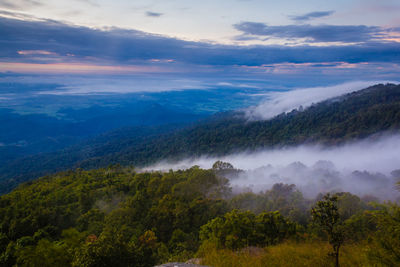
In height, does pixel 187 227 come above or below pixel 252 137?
above

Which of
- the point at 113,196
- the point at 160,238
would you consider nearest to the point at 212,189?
the point at 160,238

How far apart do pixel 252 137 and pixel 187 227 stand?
130 metres

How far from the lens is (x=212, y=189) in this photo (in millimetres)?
44594

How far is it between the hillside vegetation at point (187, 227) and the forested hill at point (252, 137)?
84.7m

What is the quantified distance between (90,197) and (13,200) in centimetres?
1274

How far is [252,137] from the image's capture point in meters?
158

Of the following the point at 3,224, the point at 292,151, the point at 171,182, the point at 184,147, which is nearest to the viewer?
the point at 3,224

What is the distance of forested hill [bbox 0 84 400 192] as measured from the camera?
131 meters

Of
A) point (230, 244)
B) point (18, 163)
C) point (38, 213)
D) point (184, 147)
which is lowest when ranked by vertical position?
point (18, 163)

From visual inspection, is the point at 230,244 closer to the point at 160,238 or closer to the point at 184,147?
the point at 160,238

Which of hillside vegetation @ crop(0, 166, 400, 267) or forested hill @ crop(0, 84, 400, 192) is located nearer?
hillside vegetation @ crop(0, 166, 400, 267)

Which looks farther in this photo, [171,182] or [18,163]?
[18,163]

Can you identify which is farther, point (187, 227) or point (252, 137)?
point (252, 137)

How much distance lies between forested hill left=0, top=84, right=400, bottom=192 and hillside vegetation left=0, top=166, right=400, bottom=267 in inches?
3336
